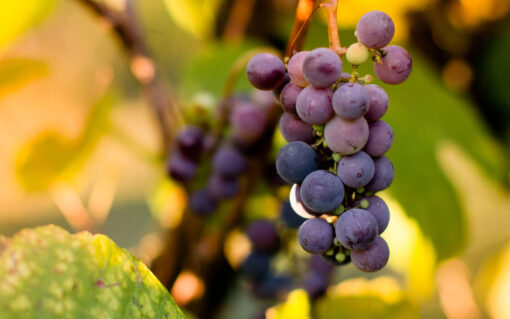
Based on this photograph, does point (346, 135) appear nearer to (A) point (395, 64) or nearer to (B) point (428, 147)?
(A) point (395, 64)

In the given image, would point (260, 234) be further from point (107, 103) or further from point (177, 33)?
point (177, 33)

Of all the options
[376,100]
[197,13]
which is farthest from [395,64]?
[197,13]

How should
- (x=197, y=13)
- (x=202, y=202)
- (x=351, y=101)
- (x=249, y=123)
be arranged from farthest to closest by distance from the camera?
(x=197, y=13) < (x=202, y=202) < (x=249, y=123) < (x=351, y=101)

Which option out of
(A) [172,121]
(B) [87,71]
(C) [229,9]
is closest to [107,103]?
(A) [172,121]

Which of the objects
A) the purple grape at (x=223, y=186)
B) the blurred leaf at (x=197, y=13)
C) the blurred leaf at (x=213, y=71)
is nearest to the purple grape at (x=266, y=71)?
the purple grape at (x=223, y=186)

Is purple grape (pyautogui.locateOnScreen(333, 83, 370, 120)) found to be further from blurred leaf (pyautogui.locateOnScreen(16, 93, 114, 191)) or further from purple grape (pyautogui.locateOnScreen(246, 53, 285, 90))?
blurred leaf (pyautogui.locateOnScreen(16, 93, 114, 191))

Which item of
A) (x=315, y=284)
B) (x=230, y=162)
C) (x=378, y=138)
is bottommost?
(x=315, y=284)
